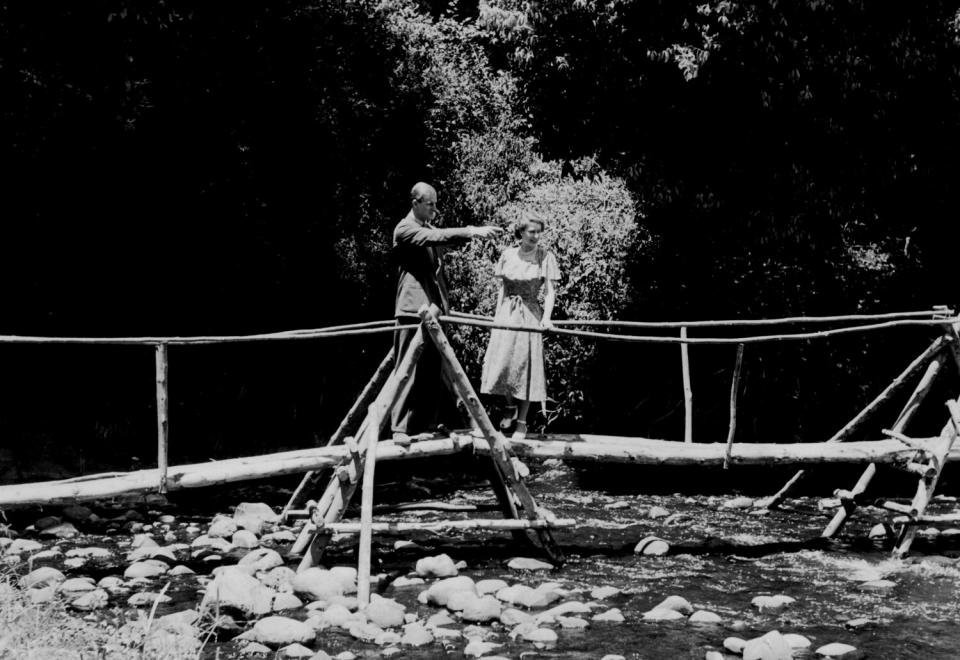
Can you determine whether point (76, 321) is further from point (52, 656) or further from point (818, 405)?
point (52, 656)

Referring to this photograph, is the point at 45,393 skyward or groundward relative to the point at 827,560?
skyward

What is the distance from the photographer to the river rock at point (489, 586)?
867cm

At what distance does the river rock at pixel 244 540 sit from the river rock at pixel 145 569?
3.47 feet

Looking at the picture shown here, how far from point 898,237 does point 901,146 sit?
176 cm

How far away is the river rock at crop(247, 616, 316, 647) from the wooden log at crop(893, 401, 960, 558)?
18.2 feet

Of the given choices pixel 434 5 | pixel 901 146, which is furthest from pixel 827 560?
pixel 434 5

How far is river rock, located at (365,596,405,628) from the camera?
25.5 feet

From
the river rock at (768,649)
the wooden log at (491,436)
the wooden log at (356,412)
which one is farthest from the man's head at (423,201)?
the river rock at (768,649)

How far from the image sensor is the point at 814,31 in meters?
12.6

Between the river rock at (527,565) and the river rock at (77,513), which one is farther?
the river rock at (77,513)

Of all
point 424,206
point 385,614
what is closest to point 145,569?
point 385,614

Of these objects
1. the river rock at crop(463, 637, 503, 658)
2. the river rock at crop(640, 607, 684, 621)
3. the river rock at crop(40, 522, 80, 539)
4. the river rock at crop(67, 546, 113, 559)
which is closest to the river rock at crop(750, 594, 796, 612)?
the river rock at crop(640, 607, 684, 621)

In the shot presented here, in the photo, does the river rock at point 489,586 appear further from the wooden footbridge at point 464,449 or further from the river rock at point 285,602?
the river rock at point 285,602

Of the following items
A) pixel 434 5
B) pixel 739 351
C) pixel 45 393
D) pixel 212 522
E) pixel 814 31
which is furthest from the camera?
pixel 434 5
